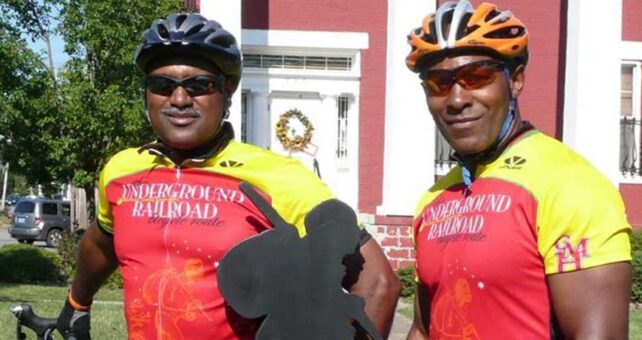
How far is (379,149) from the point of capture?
17688mm

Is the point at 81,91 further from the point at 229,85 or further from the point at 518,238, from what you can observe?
the point at 518,238

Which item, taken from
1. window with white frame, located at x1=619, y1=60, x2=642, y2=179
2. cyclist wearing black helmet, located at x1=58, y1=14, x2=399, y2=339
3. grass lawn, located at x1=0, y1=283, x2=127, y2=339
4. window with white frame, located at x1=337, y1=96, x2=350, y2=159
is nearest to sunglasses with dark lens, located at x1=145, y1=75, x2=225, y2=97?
cyclist wearing black helmet, located at x1=58, y1=14, x2=399, y2=339

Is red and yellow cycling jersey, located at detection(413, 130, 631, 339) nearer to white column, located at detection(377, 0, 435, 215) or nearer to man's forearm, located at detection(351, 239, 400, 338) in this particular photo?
man's forearm, located at detection(351, 239, 400, 338)

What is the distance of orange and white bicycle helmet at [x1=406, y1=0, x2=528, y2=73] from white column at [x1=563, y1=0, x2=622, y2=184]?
13.3 metres

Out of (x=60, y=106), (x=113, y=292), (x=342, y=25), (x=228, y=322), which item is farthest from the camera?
(x=342, y=25)

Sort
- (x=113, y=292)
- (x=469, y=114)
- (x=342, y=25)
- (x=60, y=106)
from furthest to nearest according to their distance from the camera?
(x=342, y=25), (x=60, y=106), (x=113, y=292), (x=469, y=114)

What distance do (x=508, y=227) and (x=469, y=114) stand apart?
0.39m

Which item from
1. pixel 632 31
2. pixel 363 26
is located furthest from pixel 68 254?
pixel 632 31

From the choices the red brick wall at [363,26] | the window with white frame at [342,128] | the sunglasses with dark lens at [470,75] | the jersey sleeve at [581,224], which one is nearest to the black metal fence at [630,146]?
the red brick wall at [363,26]

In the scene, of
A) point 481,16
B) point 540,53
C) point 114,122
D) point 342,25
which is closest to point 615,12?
point 540,53

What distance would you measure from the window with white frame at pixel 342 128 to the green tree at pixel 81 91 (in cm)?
322

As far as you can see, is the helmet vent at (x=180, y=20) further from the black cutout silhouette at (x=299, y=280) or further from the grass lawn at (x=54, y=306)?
the grass lawn at (x=54, y=306)

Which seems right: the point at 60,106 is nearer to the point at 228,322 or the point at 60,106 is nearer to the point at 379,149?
the point at 379,149

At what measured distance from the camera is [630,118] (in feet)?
58.5
